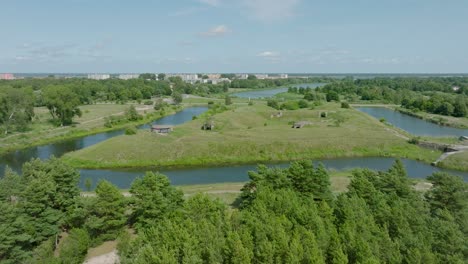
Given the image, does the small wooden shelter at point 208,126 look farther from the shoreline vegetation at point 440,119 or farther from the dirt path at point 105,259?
Result: the shoreline vegetation at point 440,119

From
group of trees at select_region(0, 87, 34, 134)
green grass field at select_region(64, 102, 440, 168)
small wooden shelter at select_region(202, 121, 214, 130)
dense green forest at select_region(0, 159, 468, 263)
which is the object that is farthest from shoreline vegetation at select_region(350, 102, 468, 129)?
group of trees at select_region(0, 87, 34, 134)

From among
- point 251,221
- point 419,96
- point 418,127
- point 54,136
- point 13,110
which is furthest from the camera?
point 419,96

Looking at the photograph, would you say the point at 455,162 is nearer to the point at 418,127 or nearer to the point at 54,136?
the point at 418,127

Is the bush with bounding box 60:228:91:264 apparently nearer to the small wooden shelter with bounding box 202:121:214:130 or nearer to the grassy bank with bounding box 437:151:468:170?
the small wooden shelter with bounding box 202:121:214:130

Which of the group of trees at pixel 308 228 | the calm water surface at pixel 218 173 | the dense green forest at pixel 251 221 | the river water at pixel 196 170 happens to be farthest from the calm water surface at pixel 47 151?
the group of trees at pixel 308 228

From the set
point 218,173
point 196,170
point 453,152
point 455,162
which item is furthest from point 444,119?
point 196,170

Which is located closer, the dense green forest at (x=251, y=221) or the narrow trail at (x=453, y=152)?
the dense green forest at (x=251, y=221)
